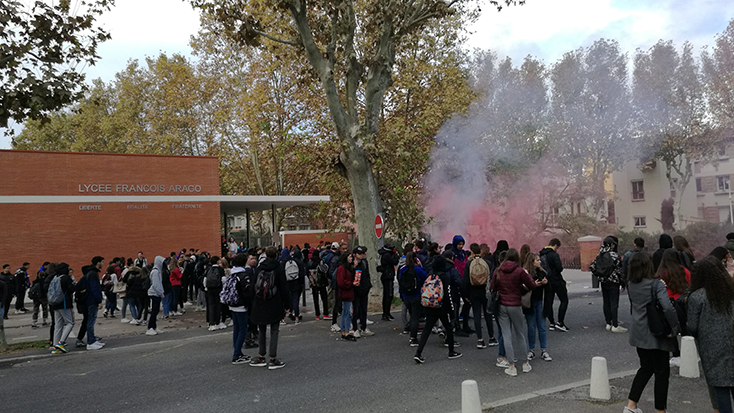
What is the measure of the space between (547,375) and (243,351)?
4.84m

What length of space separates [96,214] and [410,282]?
18.6 metres

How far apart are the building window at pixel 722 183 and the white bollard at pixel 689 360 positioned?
108 ft

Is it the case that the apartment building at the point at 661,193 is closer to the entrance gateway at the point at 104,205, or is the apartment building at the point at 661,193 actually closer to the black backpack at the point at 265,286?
the entrance gateway at the point at 104,205

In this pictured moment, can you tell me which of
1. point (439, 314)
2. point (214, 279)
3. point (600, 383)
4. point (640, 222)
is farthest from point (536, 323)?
point (640, 222)

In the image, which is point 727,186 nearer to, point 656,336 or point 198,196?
point 198,196

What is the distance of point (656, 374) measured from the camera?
481 centimetres

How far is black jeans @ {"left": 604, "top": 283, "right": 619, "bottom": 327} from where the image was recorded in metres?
9.06

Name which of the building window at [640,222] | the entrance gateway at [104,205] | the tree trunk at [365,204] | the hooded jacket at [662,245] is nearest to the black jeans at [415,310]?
the hooded jacket at [662,245]

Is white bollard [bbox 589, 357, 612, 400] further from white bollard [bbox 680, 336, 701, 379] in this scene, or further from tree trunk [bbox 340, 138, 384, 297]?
tree trunk [bbox 340, 138, 384, 297]

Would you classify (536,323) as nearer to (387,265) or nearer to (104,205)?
(387,265)

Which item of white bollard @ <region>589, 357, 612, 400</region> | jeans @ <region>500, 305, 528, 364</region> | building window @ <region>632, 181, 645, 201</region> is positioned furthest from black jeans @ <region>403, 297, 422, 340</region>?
building window @ <region>632, 181, 645, 201</region>

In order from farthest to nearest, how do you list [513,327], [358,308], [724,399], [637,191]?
[637,191] → [358,308] → [513,327] → [724,399]

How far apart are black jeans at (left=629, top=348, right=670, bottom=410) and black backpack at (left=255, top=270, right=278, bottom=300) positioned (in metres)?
4.59

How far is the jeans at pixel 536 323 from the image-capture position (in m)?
7.45
